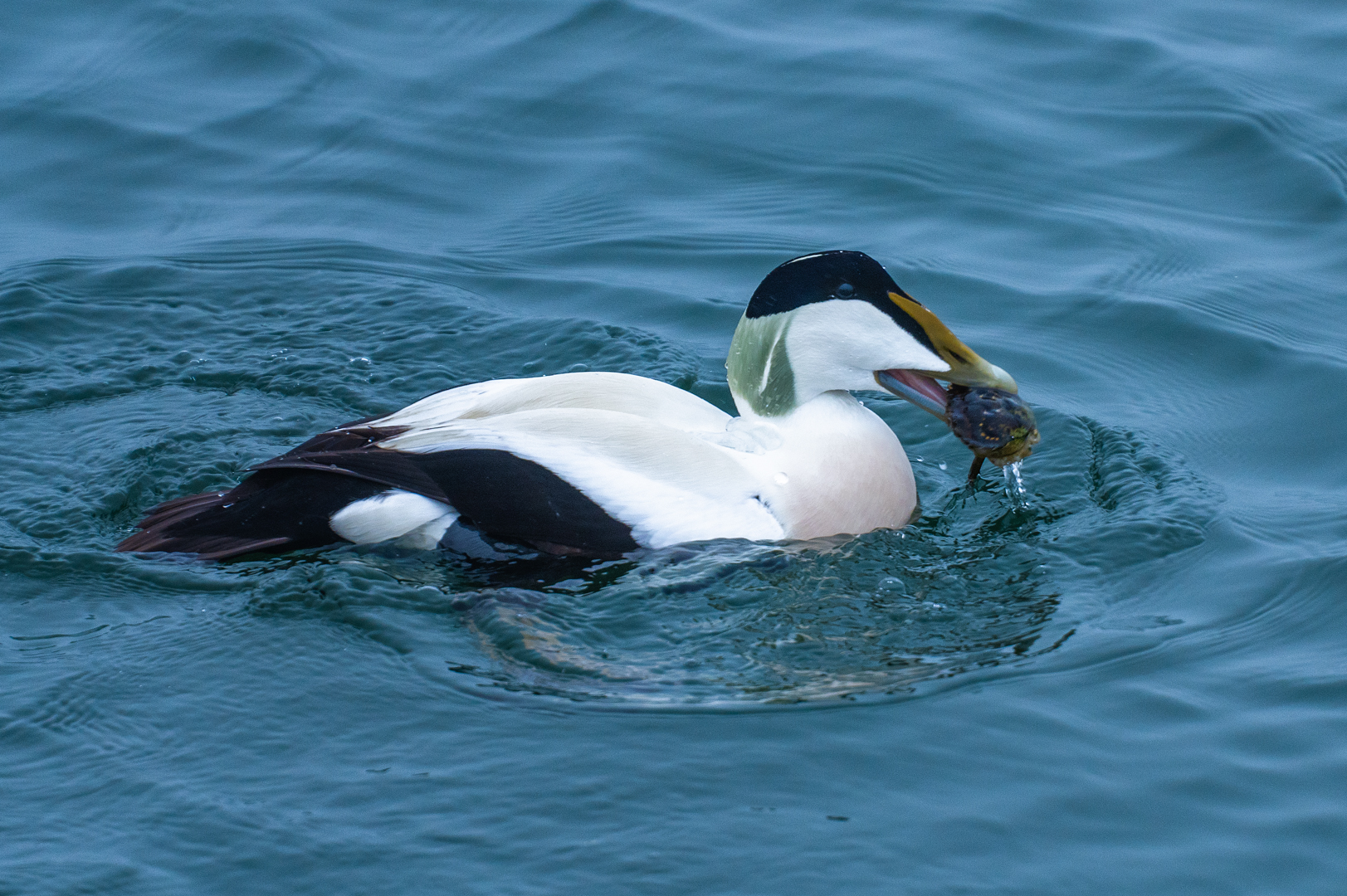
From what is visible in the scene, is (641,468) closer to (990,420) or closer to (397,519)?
(397,519)

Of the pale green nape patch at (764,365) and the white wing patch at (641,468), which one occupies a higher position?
the pale green nape patch at (764,365)

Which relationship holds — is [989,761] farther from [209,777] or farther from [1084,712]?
[209,777]

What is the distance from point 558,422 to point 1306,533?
2.24 meters

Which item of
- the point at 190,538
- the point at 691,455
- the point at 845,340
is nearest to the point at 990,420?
the point at 845,340

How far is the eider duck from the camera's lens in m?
4.39

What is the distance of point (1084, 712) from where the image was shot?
12.4 ft

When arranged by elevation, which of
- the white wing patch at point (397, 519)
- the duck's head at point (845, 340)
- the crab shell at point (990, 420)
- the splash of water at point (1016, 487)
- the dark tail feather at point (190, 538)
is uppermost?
the duck's head at point (845, 340)

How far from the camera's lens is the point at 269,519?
449cm

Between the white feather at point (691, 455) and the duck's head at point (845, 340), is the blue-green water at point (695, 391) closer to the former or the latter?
the white feather at point (691, 455)

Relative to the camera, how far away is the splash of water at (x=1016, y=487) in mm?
4969

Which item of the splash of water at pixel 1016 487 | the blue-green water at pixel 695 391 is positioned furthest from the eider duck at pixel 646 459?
the splash of water at pixel 1016 487

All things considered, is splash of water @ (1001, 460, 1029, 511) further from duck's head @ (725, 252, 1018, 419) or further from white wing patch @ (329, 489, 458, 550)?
white wing patch @ (329, 489, 458, 550)

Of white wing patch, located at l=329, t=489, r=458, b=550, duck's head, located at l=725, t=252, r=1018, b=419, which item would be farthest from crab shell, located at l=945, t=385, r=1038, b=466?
white wing patch, located at l=329, t=489, r=458, b=550

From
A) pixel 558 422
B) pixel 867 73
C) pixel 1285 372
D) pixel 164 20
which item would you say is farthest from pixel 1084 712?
pixel 164 20
